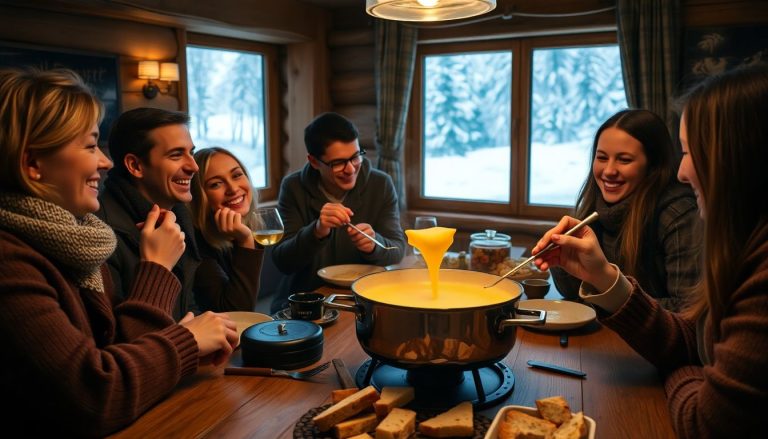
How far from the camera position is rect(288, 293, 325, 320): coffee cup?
172 centimetres

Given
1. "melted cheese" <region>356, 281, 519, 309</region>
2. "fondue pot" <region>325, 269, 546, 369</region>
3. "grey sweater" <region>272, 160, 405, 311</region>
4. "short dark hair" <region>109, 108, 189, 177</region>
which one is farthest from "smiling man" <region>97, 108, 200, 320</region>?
"fondue pot" <region>325, 269, 546, 369</region>

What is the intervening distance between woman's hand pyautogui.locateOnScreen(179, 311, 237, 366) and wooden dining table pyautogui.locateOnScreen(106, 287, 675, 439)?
0.12ft

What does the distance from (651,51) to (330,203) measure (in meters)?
2.68

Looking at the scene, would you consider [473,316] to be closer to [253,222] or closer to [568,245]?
[568,245]

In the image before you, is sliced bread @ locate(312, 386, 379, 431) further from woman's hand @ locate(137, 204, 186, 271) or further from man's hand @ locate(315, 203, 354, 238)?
man's hand @ locate(315, 203, 354, 238)

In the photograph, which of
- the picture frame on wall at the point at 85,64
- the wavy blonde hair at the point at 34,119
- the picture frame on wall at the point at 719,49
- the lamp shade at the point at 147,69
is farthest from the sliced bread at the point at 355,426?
the picture frame on wall at the point at 719,49

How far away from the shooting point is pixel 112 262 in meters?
1.75

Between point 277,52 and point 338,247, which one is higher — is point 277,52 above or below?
above

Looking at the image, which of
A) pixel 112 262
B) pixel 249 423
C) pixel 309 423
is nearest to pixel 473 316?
pixel 309 423

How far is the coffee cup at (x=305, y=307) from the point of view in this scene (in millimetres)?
1719

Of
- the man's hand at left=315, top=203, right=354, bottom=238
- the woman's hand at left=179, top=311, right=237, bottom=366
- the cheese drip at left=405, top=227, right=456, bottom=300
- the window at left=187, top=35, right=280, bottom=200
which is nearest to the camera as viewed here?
the woman's hand at left=179, top=311, right=237, bottom=366

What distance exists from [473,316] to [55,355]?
771 mm

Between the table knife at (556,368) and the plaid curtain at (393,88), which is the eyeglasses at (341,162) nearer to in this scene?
the table knife at (556,368)

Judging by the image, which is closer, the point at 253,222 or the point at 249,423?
the point at 249,423
